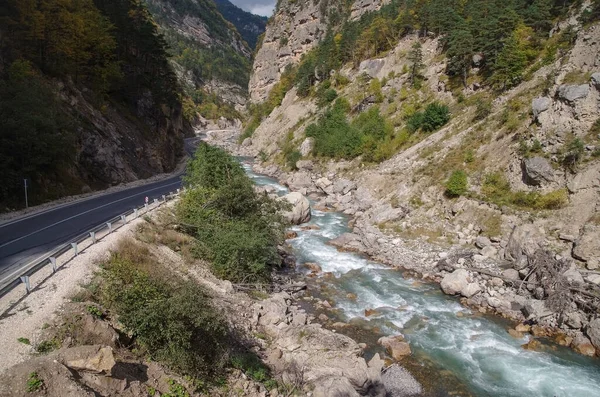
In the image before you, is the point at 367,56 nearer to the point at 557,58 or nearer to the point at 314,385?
the point at 557,58

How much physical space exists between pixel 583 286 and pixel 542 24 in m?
30.9

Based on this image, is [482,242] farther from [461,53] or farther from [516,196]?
[461,53]

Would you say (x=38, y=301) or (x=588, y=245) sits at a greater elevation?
(x=38, y=301)

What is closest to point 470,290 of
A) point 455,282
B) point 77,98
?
point 455,282

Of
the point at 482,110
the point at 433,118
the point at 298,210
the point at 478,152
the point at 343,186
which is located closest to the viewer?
the point at 478,152

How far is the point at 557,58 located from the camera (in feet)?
100

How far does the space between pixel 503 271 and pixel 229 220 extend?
1628 centimetres

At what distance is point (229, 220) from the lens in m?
22.8

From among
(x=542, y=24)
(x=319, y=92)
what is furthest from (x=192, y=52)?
(x=542, y=24)

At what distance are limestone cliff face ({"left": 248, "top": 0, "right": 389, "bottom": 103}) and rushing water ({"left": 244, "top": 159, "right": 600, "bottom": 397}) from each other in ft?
277

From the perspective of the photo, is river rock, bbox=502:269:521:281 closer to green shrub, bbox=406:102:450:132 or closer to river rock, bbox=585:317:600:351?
river rock, bbox=585:317:600:351

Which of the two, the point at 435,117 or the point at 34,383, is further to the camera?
the point at 435,117

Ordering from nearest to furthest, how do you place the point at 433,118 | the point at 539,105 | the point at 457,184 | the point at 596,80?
the point at 596,80 → the point at 539,105 → the point at 457,184 → the point at 433,118

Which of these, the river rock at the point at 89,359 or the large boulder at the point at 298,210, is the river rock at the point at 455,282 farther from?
the river rock at the point at 89,359
